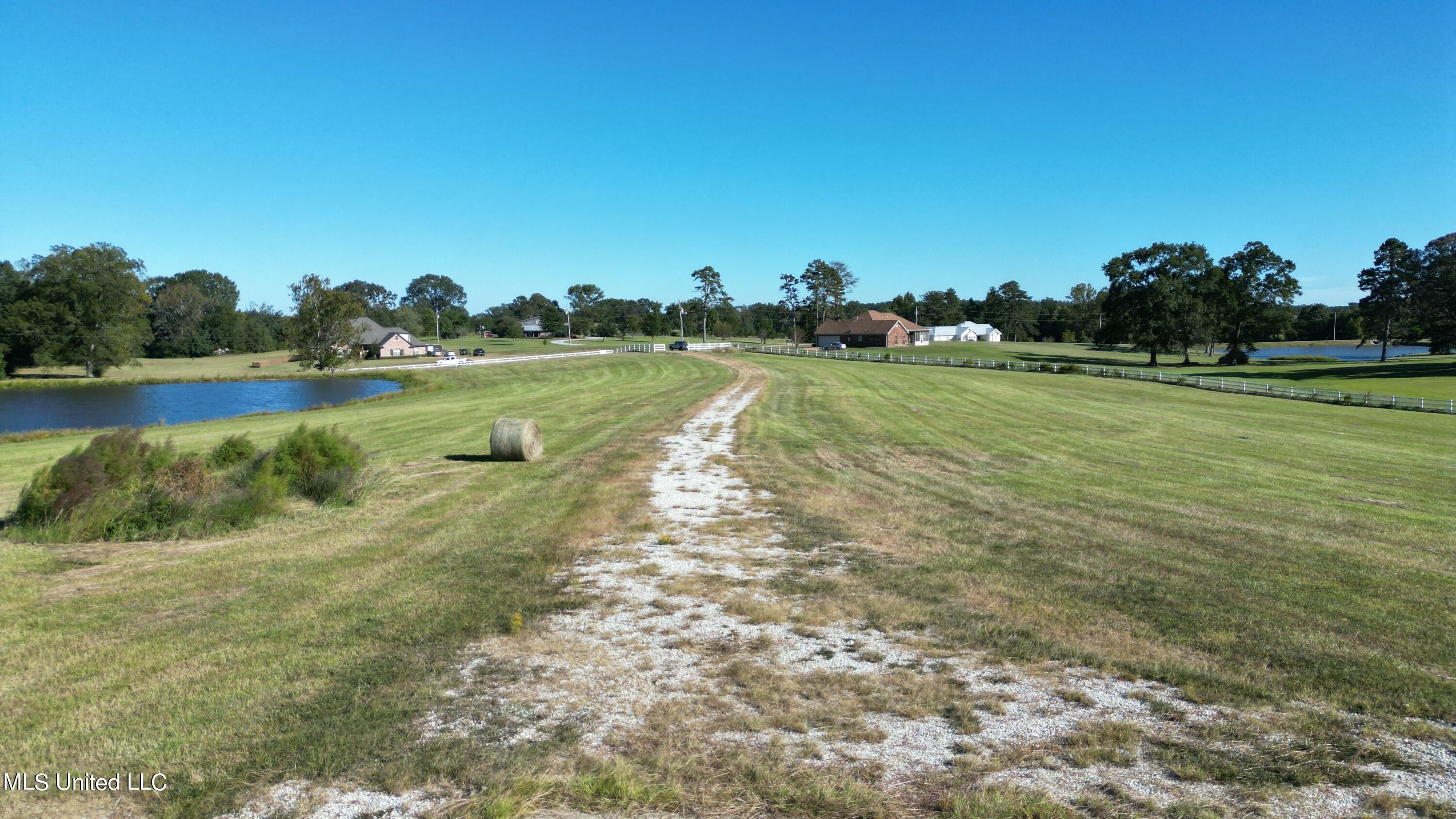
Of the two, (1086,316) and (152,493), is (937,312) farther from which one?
(152,493)

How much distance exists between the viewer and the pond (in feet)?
125

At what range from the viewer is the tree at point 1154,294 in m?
72.1

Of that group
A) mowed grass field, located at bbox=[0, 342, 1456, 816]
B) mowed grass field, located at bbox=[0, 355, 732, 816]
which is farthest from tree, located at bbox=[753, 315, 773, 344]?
mowed grass field, located at bbox=[0, 355, 732, 816]

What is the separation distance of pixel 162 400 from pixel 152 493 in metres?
49.6

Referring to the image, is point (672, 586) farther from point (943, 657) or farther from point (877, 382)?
point (877, 382)

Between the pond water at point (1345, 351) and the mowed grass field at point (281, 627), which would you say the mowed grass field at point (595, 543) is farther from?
the pond water at point (1345, 351)

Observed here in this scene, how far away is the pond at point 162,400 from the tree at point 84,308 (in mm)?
9721

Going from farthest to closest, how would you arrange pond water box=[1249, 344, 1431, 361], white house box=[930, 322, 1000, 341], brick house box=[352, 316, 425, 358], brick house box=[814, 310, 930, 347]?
white house box=[930, 322, 1000, 341], brick house box=[814, 310, 930, 347], brick house box=[352, 316, 425, 358], pond water box=[1249, 344, 1431, 361]

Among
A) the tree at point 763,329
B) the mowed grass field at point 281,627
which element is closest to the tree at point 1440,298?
the mowed grass field at point 281,627

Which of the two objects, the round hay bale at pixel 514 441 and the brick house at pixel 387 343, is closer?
the round hay bale at pixel 514 441

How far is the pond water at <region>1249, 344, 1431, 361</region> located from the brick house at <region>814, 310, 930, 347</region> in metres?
43.2

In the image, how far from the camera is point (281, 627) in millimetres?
6641

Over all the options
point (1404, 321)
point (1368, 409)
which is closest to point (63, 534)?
point (1368, 409)

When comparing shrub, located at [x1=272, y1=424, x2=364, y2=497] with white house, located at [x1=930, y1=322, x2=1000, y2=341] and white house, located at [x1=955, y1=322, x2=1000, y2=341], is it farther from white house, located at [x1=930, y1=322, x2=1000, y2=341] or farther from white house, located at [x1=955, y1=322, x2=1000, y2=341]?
white house, located at [x1=955, y1=322, x2=1000, y2=341]
